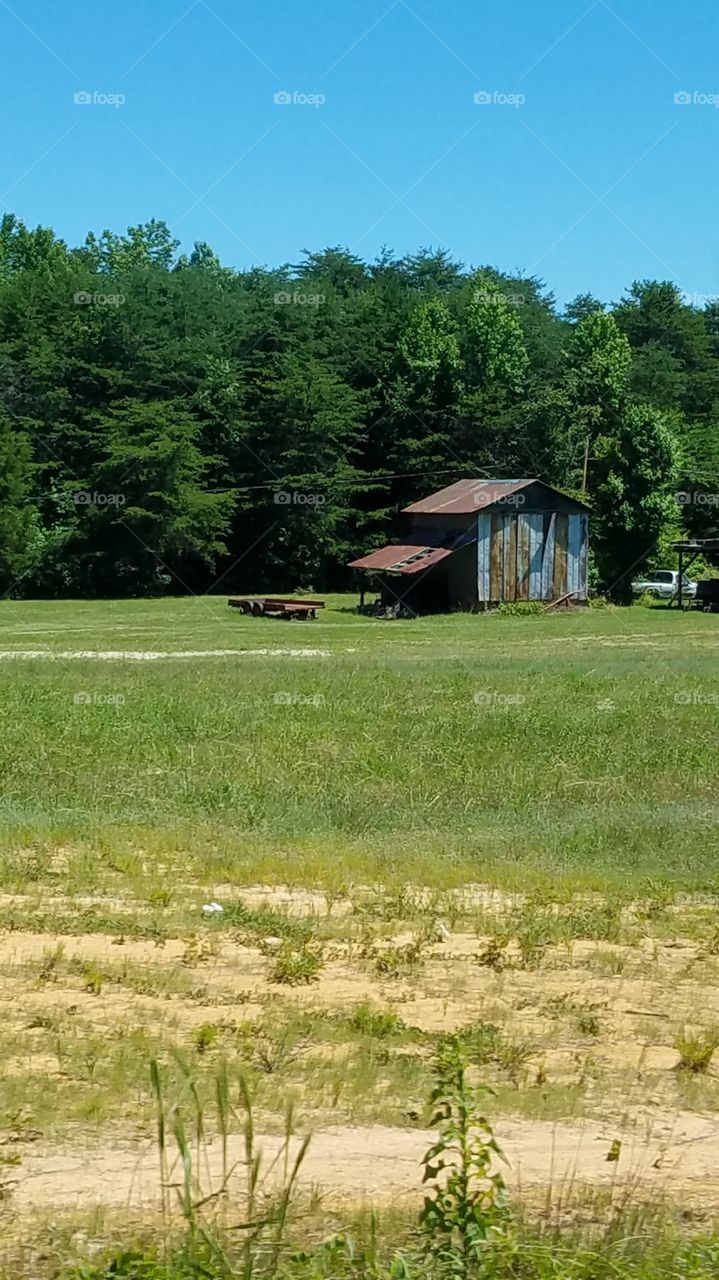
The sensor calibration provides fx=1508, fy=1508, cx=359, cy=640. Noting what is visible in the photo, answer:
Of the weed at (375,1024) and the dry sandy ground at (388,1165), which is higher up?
the dry sandy ground at (388,1165)

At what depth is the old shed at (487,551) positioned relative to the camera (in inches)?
2267

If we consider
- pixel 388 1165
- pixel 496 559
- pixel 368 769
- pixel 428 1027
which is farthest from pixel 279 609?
pixel 388 1165

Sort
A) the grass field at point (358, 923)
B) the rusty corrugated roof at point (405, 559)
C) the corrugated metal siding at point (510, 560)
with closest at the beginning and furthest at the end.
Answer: the grass field at point (358, 923) → the rusty corrugated roof at point (405, 559) → the corrugated metal siding at point (510, 560)

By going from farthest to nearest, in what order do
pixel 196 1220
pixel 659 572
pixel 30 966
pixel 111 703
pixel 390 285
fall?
pixel 390 285 → pixel 659 572 → pixel 111 703 → pixel 30 966 → pixel 196 1220

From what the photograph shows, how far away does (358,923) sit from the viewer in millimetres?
11500

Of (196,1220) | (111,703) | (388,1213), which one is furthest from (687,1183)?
(111,703)

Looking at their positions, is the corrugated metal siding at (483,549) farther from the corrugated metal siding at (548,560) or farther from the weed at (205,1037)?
the weed at (205,1037)

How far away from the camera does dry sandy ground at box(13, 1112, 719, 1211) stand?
19.5 feet

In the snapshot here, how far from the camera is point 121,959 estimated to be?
1014cm

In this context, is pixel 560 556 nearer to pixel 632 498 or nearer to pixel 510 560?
pixel 510 560

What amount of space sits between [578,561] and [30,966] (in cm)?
5234

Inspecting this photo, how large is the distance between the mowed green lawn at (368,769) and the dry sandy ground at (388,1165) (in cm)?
645

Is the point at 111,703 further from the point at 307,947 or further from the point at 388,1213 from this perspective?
the point at 388,1213

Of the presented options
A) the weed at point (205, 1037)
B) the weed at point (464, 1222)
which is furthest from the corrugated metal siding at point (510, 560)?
the weed at point (464, 1222)
